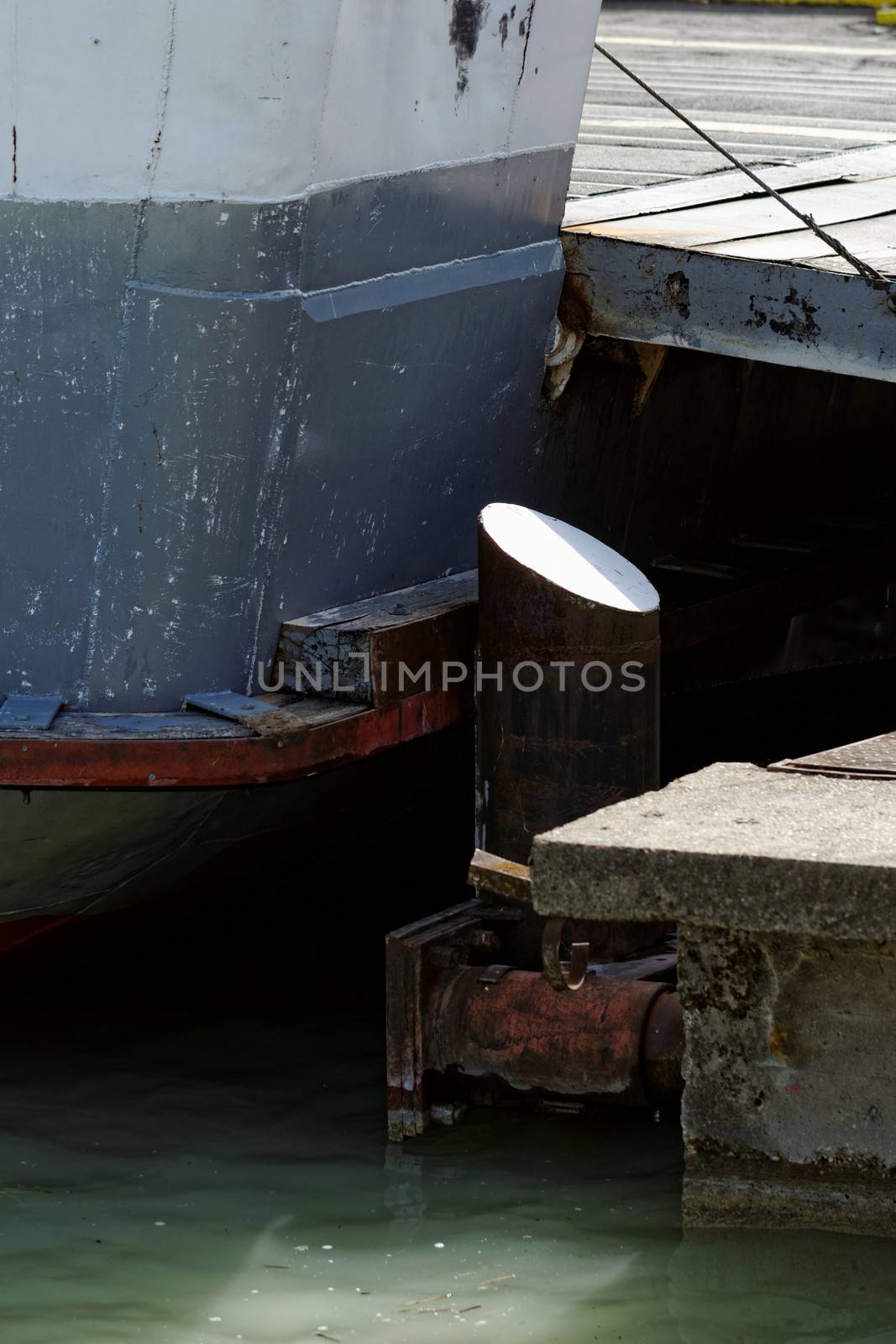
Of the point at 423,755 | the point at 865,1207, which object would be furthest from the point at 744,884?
the point at 423,755

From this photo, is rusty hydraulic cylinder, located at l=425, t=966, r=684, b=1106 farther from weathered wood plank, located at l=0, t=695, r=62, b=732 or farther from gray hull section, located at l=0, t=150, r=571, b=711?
weathered wood plank, located at l=0, t=695, r=62, b=732

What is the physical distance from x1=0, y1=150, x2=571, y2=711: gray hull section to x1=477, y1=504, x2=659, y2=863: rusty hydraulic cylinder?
1.66 feet

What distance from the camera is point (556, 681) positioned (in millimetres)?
4754

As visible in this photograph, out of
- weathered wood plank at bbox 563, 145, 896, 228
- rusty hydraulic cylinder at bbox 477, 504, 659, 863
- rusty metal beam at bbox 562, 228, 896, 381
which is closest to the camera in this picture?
rusty hydraulic cylinder at bbox 477, 504, 659, 863

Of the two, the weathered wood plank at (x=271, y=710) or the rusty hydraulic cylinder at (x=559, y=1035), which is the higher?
the weathered wood plank at (x=271, y=710)

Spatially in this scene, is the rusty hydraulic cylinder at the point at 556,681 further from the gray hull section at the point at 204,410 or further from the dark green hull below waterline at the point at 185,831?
the dark green hull below waterline at the point at 185,831

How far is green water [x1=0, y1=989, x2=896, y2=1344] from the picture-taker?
375 centimetres

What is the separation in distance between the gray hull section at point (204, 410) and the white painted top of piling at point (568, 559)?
19.3 inches

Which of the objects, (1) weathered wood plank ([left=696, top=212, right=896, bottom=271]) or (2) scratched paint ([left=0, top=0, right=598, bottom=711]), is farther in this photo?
(1) weathered wood plank ([left=696, top=212, right=896, bottom=271])

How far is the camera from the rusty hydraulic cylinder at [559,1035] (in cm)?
436

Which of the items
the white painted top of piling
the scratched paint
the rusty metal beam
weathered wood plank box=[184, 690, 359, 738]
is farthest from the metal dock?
weathered wood plank box=[184, 690, 359, 738]

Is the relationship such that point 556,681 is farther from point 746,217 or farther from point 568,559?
point 746,217

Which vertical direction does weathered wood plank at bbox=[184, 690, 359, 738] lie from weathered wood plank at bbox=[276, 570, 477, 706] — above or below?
below

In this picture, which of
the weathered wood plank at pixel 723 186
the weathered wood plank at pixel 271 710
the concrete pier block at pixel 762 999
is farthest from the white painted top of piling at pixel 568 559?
the weathered wood plank at pixel 723 186
